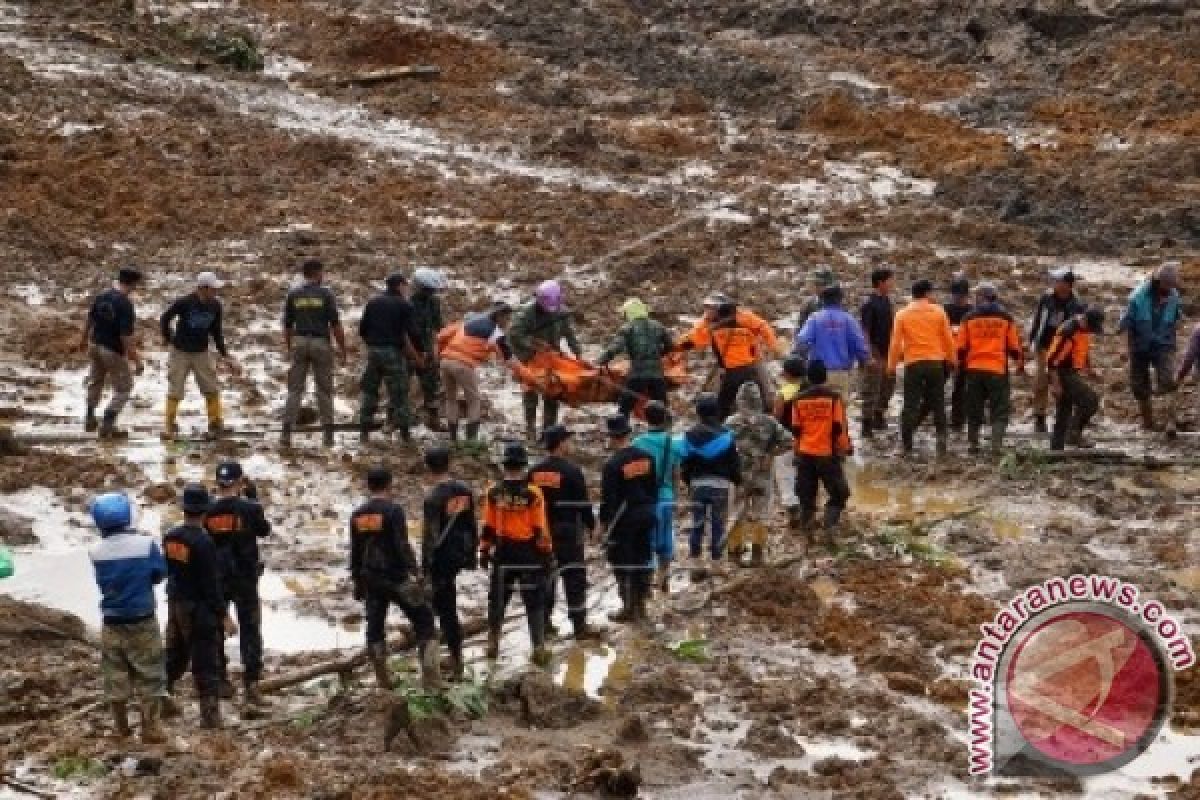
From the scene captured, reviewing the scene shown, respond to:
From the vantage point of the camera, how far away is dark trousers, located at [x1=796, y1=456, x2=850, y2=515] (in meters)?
14.8

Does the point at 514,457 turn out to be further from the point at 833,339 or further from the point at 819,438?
the point at 833,339

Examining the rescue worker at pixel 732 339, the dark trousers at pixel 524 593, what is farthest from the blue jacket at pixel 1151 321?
the dark trousers at pixel 524 593

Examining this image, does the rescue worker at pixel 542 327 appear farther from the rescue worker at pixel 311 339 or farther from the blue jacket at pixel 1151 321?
the blue jacket at pixel 1151 321

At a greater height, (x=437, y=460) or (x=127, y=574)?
(x=437, y=460)

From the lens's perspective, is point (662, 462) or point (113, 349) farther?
point (113, 349)

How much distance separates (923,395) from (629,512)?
462 cm

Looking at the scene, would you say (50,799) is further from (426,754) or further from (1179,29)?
(1179,29)

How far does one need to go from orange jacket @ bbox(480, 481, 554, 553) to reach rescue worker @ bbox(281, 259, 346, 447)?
495 cm

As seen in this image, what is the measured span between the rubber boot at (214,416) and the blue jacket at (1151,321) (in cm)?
785

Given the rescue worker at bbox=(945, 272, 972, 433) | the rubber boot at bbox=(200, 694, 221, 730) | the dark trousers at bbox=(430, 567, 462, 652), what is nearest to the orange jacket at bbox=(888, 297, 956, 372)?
the rescue worker at bbox=(945, 272, 972, 433)

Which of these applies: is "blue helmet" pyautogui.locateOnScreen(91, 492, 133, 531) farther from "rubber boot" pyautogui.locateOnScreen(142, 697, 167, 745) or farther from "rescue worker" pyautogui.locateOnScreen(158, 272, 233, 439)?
"rescue worker" pyautogui.locateOnScreen(158, 272, 233, 439)

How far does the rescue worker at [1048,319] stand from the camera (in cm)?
1773

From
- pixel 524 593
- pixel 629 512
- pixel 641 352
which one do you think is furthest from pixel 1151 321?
pixel 524 593

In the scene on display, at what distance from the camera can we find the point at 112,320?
17.2 m
